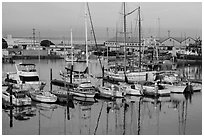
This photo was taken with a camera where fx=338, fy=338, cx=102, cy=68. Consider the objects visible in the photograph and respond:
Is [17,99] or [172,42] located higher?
[172,42]

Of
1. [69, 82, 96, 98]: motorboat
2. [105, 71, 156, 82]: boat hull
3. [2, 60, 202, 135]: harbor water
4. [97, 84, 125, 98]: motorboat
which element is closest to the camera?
[2, 60, 202, 135]: harbor water

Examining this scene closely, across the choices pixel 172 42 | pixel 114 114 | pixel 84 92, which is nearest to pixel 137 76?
pixel 84 92

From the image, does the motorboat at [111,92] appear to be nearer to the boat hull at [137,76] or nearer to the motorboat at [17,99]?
the motorboat at [17,99]

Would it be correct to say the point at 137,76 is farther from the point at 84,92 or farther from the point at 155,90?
the point at 84,92

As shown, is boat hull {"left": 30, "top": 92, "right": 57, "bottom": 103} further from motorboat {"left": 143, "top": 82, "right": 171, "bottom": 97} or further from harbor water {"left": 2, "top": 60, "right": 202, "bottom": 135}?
motorboat {"left": 143, "top": 82, "right": 171, "bottom": 97}

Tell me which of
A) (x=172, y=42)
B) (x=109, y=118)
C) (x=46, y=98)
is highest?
(x=172, y=42)

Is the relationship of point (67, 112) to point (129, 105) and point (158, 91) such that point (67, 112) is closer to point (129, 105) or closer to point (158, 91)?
point (129, 105)

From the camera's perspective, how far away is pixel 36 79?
13.0 meters

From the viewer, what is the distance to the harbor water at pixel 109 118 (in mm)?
7297

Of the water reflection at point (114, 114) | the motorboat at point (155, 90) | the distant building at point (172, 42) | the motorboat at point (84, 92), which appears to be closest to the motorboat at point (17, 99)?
the water reflection at point (114, 114)

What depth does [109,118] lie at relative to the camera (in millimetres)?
8328

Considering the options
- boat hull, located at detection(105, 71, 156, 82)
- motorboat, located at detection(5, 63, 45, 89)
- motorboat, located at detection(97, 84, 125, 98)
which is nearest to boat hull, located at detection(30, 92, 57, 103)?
motorboat, located at detection(97, 84, 125, 98)

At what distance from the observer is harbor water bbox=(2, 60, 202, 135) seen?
7.30 m

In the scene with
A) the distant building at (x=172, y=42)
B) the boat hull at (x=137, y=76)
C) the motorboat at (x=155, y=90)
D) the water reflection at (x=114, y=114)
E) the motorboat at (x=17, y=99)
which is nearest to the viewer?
the water reflection at (x=114, y=114)
